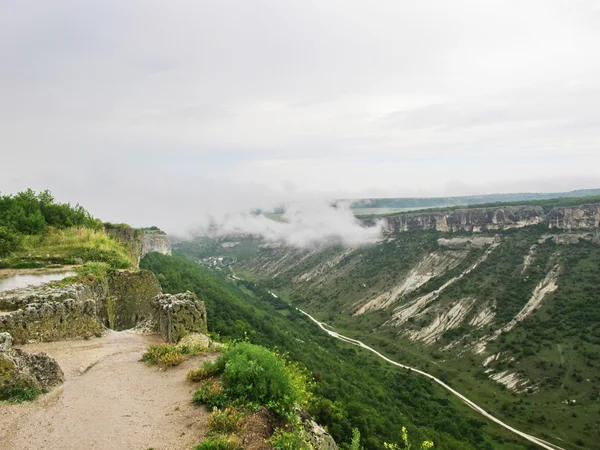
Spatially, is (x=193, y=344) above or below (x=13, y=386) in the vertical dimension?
below

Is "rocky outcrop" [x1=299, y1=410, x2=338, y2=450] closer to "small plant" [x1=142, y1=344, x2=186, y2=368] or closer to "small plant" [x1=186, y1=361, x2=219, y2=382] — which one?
"small plant" [x1=186, y1=361, x2=219, y2=382]

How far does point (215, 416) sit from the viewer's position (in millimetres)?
8719

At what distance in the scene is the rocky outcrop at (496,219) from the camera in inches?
4916

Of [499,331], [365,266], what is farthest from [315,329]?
[365,266]

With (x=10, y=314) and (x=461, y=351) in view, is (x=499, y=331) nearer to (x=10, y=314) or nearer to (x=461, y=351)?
(x=461, y=351)

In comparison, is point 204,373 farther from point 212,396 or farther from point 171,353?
point 171,353

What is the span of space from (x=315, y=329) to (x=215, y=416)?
97.8 meters

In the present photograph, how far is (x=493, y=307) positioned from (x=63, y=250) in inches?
4287

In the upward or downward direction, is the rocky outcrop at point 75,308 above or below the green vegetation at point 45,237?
below

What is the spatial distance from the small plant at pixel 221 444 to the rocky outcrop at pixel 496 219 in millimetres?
151781

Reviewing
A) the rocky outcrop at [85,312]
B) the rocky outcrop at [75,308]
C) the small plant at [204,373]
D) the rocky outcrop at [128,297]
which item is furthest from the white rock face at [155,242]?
the small plant at [204,373]

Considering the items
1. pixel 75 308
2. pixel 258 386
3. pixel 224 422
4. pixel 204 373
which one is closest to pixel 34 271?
pixel 75 308

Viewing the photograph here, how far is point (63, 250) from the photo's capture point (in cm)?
2381

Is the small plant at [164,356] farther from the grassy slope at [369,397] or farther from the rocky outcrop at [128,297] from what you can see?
the grassy slope at [369,397]
